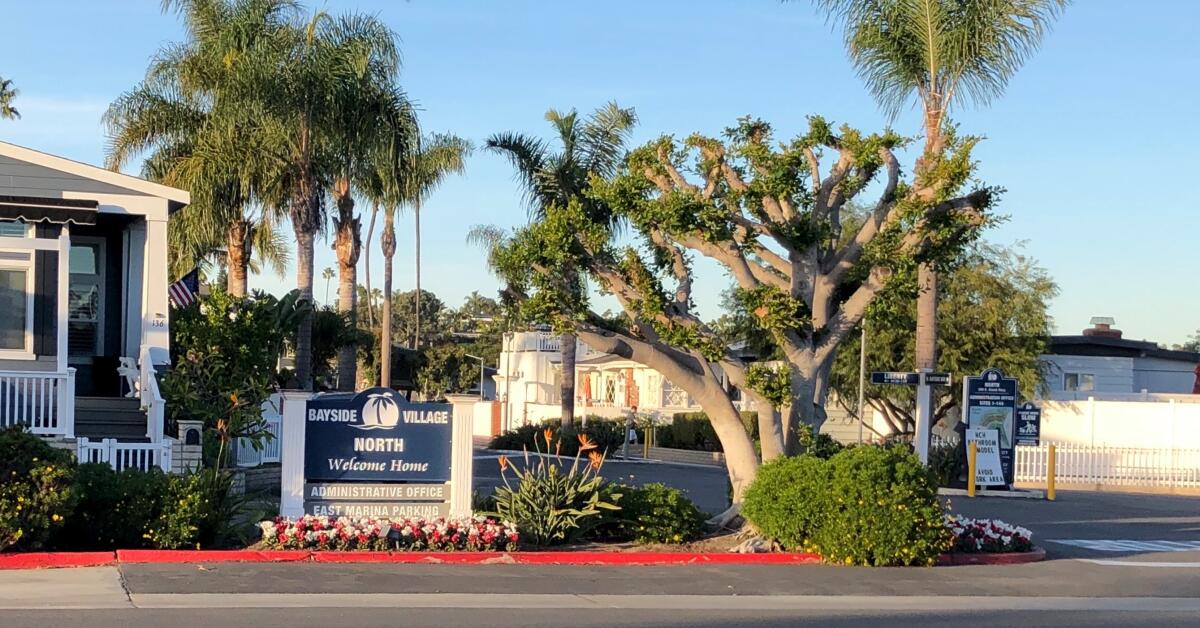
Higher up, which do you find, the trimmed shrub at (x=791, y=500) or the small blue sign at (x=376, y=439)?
the small blue sign at (x=376, y=439)

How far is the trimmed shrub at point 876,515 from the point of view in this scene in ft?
49.5

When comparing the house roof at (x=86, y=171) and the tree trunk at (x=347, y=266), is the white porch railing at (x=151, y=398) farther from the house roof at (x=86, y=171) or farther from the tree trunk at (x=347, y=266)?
the tree trunk at (x=347, y=266)

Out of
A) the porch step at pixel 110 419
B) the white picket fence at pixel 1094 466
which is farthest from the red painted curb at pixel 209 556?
the white picket fence at pixel 1094 466

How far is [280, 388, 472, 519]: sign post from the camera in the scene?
→ 14.9m

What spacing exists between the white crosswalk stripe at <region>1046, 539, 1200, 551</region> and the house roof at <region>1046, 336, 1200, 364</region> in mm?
23060

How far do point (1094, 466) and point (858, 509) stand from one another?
18983mm

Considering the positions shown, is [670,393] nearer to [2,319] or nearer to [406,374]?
[406,374]

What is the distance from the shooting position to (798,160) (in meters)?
16.7

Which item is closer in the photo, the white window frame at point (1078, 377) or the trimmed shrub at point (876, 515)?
the trimmed shrub at point (876, 515)

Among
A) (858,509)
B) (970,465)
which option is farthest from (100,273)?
(970,465)

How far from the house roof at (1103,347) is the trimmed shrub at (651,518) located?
29.0 m

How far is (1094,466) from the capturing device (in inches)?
1262

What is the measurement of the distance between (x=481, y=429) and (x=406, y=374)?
441 cm

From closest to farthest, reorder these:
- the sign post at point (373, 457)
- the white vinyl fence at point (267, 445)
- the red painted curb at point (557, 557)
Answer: the red painted curb at point (557, 557)
the sign post at point (373, 457)
the white vinyl fence at point (267, 445)
